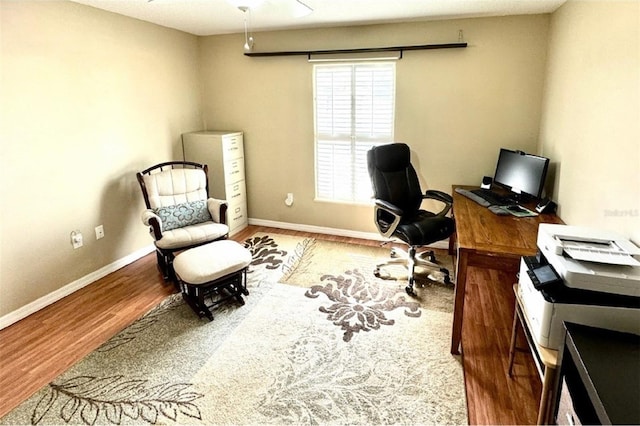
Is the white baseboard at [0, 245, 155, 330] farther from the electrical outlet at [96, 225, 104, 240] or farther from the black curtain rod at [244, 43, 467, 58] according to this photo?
the black curtain rod at [244, 43, 467, 58]

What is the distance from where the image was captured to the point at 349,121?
4.14 meters

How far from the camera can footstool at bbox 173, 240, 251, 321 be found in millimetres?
2738

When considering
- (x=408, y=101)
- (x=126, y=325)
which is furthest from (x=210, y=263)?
(x=408, y=101)

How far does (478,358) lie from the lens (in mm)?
2357

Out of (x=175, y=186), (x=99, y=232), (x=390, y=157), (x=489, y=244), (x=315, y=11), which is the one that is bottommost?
(x=99, y=232)

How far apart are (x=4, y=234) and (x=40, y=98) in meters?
1.01

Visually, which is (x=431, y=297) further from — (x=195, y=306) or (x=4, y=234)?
(x=4, y=234)

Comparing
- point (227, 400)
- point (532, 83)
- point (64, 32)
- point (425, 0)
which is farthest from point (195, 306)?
point (532, 83)

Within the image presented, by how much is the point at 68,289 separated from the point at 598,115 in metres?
3.92

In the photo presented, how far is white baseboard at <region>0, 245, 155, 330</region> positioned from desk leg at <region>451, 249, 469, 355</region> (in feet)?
9.75

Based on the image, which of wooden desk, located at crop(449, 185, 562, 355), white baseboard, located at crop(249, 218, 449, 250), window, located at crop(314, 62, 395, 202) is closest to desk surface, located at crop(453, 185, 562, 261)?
wooden desk, located at crop(449, 185, 562, 355)

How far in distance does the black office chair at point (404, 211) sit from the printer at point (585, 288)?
1390 mm

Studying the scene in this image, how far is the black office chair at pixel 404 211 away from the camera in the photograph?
316cm

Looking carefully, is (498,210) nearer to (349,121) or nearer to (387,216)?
(387,216)
